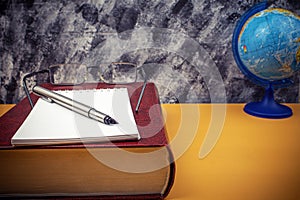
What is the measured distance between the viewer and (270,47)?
2.52 ft

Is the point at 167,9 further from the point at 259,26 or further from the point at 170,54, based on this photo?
the point at 259,26

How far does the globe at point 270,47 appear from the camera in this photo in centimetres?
77

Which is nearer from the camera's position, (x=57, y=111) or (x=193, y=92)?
(x=57, y=111)

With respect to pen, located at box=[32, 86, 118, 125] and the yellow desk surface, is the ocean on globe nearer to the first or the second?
the yellow desk surface

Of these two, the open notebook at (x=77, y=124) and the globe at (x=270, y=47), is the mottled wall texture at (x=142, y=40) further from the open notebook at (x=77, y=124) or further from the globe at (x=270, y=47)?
the open notebook at (x=77, y=124)

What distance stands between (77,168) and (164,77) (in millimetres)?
518

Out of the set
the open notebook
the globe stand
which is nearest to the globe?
the globe stand

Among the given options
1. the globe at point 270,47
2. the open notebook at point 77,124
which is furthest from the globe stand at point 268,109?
the open notebook at point 77,124

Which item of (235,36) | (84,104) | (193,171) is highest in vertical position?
(235,36)

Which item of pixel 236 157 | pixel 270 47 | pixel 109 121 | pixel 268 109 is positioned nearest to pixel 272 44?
pixel 270 47

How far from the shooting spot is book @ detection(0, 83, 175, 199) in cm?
50

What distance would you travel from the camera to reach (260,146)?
2.28 ft

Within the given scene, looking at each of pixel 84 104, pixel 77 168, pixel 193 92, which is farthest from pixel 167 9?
pixel 77 168

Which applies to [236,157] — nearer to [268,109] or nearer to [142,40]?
[268,109]
